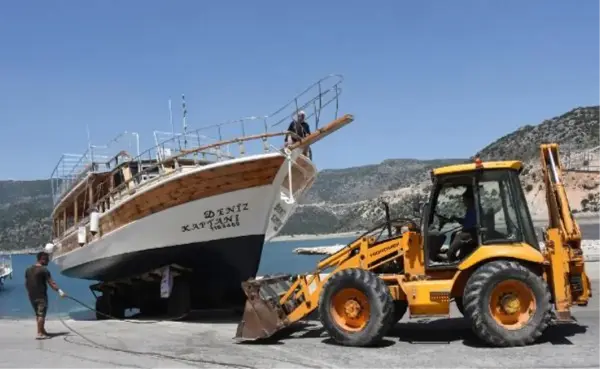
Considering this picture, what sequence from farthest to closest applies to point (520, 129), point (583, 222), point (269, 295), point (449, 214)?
point (520, 129) < point (583, 222) < point (269, 295) < point (449, 214)

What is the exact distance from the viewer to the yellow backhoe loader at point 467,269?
26.5 ft

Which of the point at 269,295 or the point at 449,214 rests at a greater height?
the point at 449,214

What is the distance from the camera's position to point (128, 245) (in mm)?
14367

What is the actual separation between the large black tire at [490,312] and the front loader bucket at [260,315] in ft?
9.48

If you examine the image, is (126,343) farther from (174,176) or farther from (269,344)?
(174,176)

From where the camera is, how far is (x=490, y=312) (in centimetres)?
809

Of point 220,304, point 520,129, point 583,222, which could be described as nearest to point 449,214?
point 220,304

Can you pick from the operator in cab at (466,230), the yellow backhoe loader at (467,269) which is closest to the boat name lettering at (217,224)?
the yellow backhoe loader at (467,269)

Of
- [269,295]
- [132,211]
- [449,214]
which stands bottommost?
[269,295]

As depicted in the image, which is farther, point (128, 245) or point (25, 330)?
point (128, 245)

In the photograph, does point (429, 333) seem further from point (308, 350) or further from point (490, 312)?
point (308, 350)

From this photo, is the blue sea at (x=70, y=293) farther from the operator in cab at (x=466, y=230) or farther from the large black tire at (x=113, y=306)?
Result: the operator in cab at (x=466, y=230)

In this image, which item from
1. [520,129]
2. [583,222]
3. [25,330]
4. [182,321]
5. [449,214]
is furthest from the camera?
[520,129]

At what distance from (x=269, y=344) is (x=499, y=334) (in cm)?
335
